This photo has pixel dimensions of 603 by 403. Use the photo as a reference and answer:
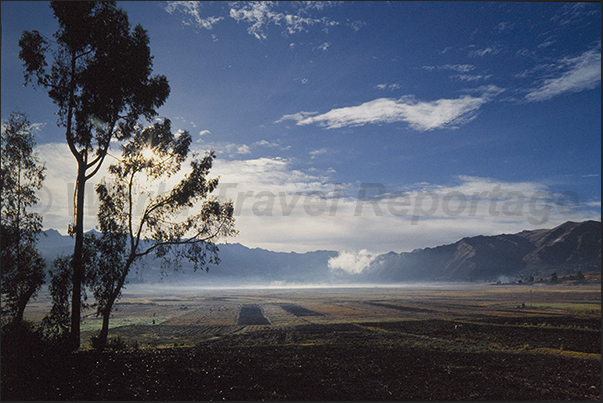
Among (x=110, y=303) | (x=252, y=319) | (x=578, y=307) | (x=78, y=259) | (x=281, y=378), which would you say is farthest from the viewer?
(x=578, y=307)

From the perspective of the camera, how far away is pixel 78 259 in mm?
19078

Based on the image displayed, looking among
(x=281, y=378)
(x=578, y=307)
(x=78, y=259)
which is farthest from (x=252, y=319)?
(x=578, y=307)

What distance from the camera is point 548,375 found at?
19.3 m

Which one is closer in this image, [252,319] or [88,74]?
[88,74]

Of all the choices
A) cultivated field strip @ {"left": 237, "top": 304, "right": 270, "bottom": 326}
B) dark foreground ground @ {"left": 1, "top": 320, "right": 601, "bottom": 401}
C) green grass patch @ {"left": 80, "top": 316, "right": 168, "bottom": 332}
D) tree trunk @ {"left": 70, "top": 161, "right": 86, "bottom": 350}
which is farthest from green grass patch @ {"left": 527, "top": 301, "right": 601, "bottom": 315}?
green grass patch @ {"left": 80, "top": 316, "right": 168, "bottom": 332}

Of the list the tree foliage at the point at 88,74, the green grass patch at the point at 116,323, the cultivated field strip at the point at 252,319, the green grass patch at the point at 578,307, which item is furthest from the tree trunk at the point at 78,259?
the green grass patch at the point at 578,307

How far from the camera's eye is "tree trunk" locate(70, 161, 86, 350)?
18.8 meters

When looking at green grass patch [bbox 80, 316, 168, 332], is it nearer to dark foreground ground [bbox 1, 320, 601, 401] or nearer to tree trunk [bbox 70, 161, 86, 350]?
tree trunk [bbox 70, 161, 86, 350]

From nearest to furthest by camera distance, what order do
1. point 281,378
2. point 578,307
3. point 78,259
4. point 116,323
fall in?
point 281,378 → point 78,259 → point 116,323 → point 578,307

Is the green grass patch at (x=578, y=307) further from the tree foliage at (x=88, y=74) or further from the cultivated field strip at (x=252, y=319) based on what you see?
the tree foliage at (x=88, y=74)

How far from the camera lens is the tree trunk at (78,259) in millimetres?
18781

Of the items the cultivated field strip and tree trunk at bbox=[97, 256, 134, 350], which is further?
the cultivated field strip

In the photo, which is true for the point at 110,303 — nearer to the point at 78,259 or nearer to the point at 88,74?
the point at 78,259

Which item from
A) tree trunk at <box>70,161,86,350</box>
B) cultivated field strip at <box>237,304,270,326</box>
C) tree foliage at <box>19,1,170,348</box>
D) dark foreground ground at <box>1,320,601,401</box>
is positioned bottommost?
cultivated field strip at <box>237,304,270,326</box>
